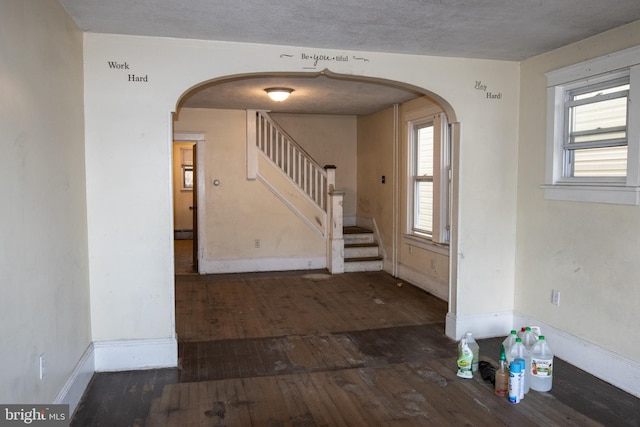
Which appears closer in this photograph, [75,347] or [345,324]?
[75,347]

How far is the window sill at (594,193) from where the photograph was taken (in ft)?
10.9

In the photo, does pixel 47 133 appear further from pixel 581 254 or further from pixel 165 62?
pixel 581 254

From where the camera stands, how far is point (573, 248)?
3.86m

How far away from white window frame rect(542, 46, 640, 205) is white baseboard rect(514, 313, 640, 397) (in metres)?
1.09

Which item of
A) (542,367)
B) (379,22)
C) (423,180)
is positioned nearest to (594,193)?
(542,367)

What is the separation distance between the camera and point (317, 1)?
2.93m

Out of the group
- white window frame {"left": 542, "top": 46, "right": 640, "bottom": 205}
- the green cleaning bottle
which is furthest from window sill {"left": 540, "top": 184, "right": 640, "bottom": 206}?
the green cleaning bottle

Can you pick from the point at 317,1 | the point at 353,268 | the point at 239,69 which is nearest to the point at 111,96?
the point at 239,69

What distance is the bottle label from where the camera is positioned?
3.36 meters

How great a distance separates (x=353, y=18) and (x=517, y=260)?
266 cm

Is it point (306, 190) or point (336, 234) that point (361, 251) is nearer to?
point (336, 234)

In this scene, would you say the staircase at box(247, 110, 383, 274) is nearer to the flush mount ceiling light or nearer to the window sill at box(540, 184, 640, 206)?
the flush mount ceiling light

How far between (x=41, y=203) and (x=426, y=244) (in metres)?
4.73

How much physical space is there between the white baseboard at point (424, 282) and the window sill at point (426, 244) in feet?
1.19
